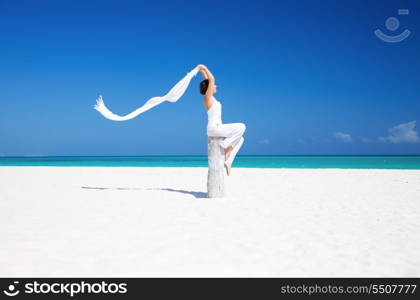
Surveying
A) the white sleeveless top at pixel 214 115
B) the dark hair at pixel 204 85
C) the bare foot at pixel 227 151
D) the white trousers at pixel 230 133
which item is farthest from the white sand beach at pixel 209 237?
the dark hair at pixel 204 85

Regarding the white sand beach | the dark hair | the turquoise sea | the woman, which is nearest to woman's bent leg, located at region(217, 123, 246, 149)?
the woman

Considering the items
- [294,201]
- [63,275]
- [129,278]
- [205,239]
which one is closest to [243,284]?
[129,278]

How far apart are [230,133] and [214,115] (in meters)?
0.58

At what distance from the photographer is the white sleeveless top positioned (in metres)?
8.23

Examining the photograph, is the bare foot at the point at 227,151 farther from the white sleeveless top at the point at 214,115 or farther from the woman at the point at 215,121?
the white sleeveless top at the point at 214,115

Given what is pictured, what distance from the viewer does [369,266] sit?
3.56 m

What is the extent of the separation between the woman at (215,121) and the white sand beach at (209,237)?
4.82ft

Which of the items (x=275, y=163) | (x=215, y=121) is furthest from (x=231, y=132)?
(x=275, y=163)

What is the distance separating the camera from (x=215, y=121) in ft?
27.0

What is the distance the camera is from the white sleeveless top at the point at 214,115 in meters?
8.23

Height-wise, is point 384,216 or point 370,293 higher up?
point 384,216

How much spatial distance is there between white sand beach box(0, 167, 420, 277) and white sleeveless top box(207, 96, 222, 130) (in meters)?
1.80

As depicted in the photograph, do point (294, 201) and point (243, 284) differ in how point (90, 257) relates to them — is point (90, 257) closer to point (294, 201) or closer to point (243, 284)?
point (243, 284)

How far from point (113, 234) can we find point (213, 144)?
3.97m
